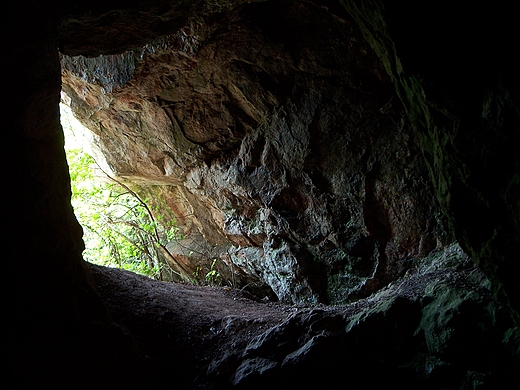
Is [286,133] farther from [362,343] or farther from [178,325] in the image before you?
[362,343]

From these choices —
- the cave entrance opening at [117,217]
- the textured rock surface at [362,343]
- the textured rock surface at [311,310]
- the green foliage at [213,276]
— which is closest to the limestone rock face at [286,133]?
the textured rock surface at [311,310]

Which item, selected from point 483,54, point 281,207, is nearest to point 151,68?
point 281,207

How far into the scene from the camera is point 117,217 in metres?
10.4

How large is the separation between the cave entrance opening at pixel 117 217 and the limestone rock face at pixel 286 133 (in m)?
2.30

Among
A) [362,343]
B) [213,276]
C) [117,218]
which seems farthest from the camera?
[117,218]

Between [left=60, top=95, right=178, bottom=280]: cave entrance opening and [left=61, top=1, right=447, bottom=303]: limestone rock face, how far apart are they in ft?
7.54

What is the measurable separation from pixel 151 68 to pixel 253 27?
68.5 inches

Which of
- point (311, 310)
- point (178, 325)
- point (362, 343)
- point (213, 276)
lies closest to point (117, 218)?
point (213, 276)

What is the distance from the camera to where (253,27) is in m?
6.00

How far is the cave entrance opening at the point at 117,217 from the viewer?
1021cm

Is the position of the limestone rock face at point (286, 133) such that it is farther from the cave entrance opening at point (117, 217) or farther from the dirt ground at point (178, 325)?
the cave entrance opening at point (117, 217)

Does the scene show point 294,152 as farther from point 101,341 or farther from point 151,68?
point 101,341

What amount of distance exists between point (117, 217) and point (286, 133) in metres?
5.54

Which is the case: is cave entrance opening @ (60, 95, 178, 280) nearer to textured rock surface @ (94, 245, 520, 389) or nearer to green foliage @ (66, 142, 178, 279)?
green foliage @ (66, 142, 178, 279)
